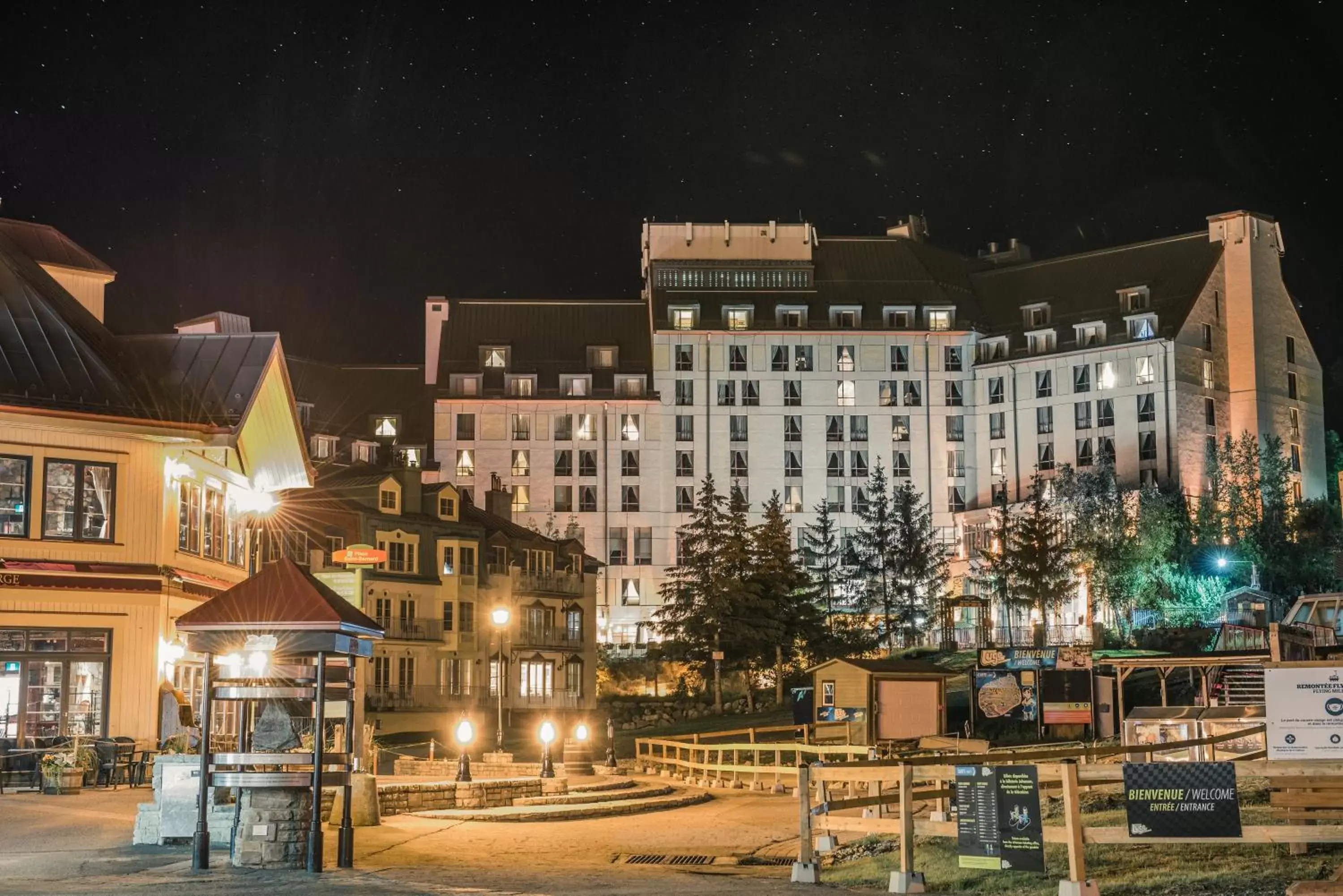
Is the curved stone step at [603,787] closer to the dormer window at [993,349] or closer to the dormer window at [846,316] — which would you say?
the dormer window at [846,316]

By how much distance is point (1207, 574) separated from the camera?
87.1m

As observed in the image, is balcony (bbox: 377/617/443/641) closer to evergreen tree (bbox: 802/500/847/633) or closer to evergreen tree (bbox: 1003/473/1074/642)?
evergreen tree (bbox: 802/500/847/633)

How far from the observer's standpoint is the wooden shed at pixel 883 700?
4506 centimetres

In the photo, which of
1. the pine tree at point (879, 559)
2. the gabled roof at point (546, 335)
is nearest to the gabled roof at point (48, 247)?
the pine tree at point (879, 559)

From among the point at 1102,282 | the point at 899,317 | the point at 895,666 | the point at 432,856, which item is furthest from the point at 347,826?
the point at 1102,282

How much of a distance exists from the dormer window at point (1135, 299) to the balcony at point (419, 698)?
52807 millimetres

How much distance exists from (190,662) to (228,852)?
15359 millimetres

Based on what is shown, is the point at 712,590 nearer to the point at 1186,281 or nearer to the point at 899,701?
the point at 899,701

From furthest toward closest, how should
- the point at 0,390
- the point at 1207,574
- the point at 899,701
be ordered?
the point at 1207,574 → the point at 899,701 → the point at 0,390

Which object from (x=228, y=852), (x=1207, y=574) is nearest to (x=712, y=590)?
(x=1207, y=574)

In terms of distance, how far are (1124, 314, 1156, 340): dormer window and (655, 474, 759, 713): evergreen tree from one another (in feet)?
106

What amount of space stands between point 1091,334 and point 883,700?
65073 millimetres

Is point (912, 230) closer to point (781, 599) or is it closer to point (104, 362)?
point (781, 599)

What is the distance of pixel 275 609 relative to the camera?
65.2 ft
